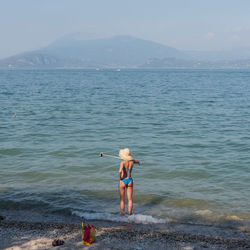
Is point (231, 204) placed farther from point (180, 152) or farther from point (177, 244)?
point (180, 152)

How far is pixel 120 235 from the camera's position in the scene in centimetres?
1042

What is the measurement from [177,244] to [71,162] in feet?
33.2

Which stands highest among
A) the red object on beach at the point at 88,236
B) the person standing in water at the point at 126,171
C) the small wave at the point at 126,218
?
the person standing in water at the point at 126,171

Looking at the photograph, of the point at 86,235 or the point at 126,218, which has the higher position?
the point at 86,235

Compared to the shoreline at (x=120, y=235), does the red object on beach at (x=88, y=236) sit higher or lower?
higher

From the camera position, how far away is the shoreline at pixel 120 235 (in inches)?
385

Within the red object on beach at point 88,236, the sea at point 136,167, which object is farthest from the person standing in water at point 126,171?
the red object on beach at point 88,236

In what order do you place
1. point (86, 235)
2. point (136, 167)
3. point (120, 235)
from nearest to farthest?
point (86, 235), point (120, 235), point (136, 167)

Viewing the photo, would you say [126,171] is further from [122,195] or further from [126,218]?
[126,218]

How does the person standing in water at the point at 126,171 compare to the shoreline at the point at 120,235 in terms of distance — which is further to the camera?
the person standing in water at the point at 126,171

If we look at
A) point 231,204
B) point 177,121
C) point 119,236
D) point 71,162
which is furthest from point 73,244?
point 177,121

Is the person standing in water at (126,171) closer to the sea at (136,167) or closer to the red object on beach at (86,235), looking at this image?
the sea at (136,167)

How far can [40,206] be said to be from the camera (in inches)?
524

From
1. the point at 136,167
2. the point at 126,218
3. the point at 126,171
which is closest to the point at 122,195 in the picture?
the point at 126,218
